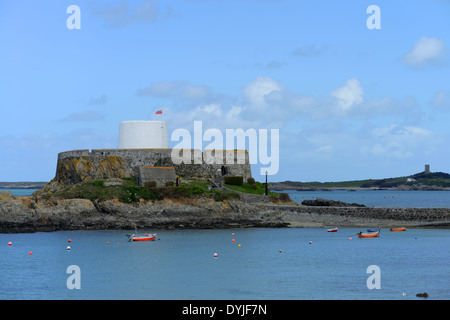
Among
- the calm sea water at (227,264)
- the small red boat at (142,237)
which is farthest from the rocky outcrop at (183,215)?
the small red boat at (142,237)

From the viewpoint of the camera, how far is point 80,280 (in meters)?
36.0

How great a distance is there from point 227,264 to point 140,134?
1391 inches

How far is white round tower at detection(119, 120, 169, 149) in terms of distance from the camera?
73.9 m

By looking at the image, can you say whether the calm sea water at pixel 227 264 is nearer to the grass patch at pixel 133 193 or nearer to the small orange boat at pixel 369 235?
the small orange boat at pixel 369 235

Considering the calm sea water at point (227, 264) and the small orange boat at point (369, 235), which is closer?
the calm sea water at point (227, 264)

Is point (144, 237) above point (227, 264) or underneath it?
above

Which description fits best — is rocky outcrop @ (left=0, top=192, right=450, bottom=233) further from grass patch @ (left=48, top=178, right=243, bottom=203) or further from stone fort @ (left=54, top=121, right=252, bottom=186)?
stone fort @ (left=54, top=121, right=252, bottom=186)

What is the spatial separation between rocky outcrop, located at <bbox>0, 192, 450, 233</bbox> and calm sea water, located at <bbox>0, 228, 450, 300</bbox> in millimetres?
2479

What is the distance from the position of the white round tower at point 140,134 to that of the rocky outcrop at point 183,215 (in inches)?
562

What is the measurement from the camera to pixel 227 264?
4147 centimetres

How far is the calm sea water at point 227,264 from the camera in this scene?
3312 cm

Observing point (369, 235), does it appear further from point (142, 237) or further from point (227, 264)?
point (142, 237)

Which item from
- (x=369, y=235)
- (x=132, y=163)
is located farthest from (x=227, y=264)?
(x=132, y=163)
